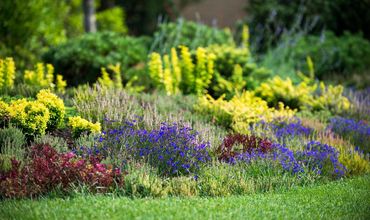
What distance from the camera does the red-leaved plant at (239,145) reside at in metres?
7.73

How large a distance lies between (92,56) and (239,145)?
5.47m

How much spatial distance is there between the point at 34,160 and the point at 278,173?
2876mm

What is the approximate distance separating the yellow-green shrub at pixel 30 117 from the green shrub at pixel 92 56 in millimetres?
5038

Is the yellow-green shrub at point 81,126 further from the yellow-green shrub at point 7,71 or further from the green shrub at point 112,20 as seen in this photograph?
the green shrub at point 112,20

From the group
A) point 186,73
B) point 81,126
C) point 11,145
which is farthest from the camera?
point 186,73

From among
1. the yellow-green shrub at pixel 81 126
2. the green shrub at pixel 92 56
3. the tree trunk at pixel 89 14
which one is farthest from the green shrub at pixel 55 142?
the tree trunk at pixel 89 14

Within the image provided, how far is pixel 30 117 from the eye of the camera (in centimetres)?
733

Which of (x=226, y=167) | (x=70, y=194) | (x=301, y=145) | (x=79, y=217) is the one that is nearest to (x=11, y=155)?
(x=70, y=194)

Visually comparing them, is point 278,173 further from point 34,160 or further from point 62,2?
point 62,2

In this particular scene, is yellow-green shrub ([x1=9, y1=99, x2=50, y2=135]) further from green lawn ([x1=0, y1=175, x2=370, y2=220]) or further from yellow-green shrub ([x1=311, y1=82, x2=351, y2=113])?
yellow-green shrub ([x1=311, y1=82, x2=351, y2=113])

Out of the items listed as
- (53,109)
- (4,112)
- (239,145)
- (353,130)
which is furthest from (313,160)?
(4,112)

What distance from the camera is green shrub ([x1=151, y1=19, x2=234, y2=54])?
1347cm

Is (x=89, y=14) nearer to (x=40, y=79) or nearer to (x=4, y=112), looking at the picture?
(x=40, y=79)

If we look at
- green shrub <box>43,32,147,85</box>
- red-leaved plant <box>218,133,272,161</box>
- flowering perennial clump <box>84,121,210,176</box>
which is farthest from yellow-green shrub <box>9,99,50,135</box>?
green shrub <box>43,32,147,85</box>
